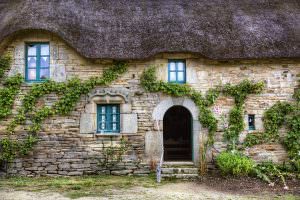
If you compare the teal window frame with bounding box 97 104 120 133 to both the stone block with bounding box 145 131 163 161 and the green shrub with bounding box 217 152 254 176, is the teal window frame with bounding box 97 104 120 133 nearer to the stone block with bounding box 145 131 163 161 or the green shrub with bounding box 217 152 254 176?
the stone block with bounding box 145 131 163 161

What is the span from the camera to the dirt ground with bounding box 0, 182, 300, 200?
7.12 m

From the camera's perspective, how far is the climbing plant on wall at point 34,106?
30.4 feet

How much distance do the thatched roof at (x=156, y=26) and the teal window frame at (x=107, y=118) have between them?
1.44 meters

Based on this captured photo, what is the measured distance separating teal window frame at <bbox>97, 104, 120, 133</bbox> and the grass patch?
51.5 inches

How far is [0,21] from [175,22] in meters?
4.93

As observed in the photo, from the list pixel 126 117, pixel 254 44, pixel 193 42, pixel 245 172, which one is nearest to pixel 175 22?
pixel 193 42

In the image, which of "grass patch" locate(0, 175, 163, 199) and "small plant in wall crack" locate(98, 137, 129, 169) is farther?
"small plant in wall crack" locate(98, 137, 129, 169)

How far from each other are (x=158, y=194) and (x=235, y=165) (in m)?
2.44

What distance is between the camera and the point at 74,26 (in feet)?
30.9

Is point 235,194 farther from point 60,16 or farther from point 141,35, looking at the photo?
point 60,16

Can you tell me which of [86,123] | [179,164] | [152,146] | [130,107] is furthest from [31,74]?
[179,164]

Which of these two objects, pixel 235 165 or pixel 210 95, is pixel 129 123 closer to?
pixel 210 95

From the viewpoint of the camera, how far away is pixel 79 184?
27.2 ft

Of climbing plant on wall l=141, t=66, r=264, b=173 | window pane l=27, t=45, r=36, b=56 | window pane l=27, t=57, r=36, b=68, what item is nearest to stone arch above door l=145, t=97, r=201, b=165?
climbing plant on wall l=141, t=66, r=264, b=173
